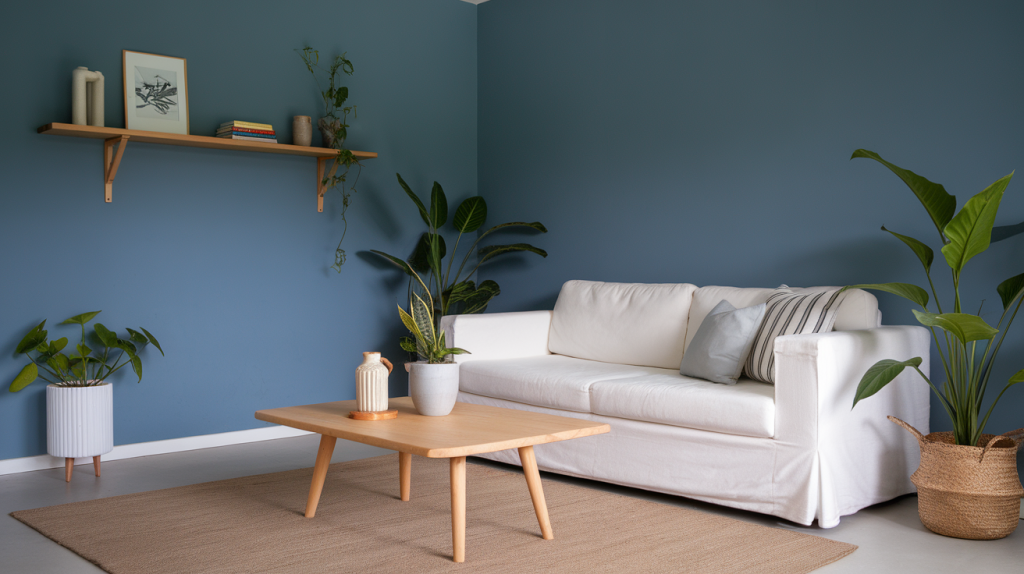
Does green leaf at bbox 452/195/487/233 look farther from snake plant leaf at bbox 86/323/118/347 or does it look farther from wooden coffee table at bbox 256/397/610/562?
wooden coffee table at bbox 256/397/610/562

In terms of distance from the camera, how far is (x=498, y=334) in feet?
13.3

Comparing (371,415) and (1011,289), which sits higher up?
(1011,289)

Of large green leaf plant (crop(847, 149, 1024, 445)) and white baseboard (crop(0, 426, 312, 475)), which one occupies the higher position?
large green leaf plant (crop(847, 149, 1024, 445))

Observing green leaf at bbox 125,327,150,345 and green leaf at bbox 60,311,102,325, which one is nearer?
green leaf at bbox 60,311,102,325

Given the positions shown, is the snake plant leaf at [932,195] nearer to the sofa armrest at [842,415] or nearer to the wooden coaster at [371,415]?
the sofa armrest at [842,415]

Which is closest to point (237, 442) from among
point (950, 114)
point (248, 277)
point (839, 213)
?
point (248, 277)

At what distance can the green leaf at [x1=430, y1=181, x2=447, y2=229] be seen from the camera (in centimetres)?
471

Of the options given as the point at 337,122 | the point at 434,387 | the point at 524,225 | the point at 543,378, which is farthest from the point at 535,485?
the point at 337,122


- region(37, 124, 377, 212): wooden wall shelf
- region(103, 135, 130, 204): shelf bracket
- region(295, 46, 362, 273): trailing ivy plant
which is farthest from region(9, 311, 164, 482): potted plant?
region(295, 46, 362, 273): trailing ivy plant

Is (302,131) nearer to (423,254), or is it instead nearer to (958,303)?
(423,254)

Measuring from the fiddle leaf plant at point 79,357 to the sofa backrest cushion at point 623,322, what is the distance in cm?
196

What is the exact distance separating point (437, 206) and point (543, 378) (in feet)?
5.20

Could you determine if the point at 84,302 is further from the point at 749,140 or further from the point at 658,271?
the point at 749,140

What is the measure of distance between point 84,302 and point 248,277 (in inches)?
31.3
